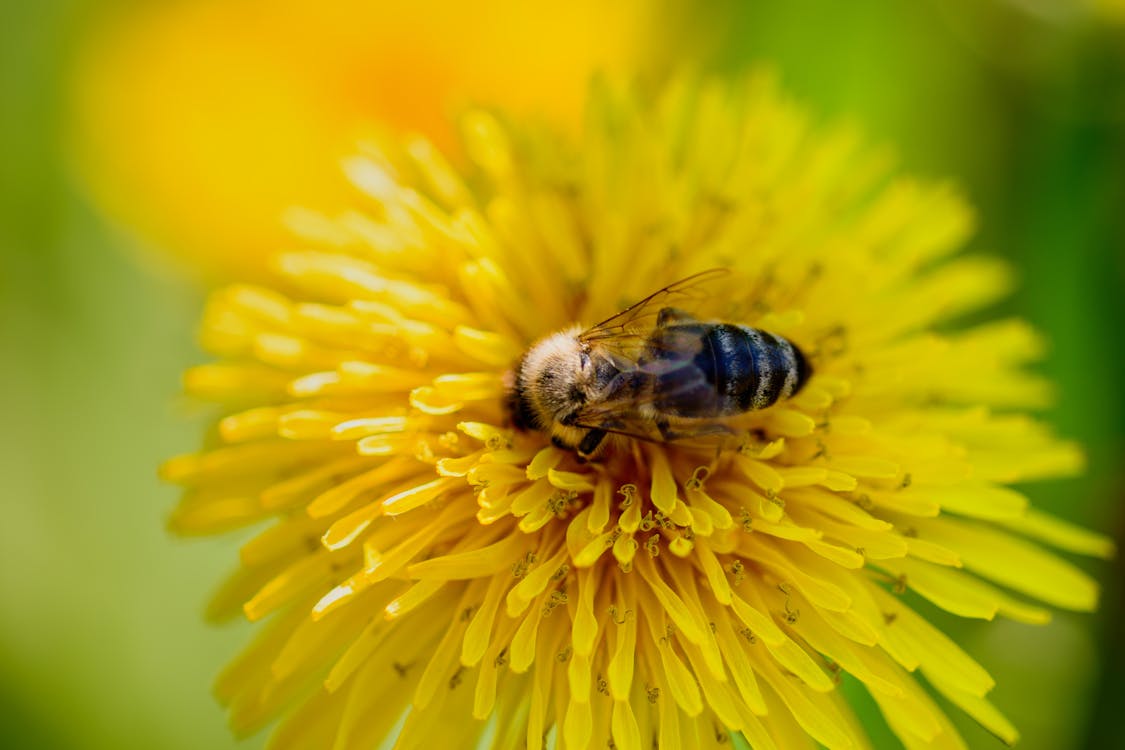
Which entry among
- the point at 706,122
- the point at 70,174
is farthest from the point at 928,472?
the point at 70,174

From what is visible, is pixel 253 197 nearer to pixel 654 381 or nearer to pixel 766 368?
pixel 654 381

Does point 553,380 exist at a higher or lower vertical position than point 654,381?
higher

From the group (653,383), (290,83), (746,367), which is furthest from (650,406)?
(290,83)

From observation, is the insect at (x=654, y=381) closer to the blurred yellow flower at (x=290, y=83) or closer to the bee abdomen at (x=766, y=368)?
the bee abdomen at (x=766, y=368)

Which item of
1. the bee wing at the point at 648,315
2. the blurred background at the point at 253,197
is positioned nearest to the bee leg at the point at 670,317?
the bee wing at the point at 648,315

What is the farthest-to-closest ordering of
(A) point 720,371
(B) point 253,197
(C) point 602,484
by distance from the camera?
(B) point 253,197 → (C) point 602,484 → (A) point 720,371
